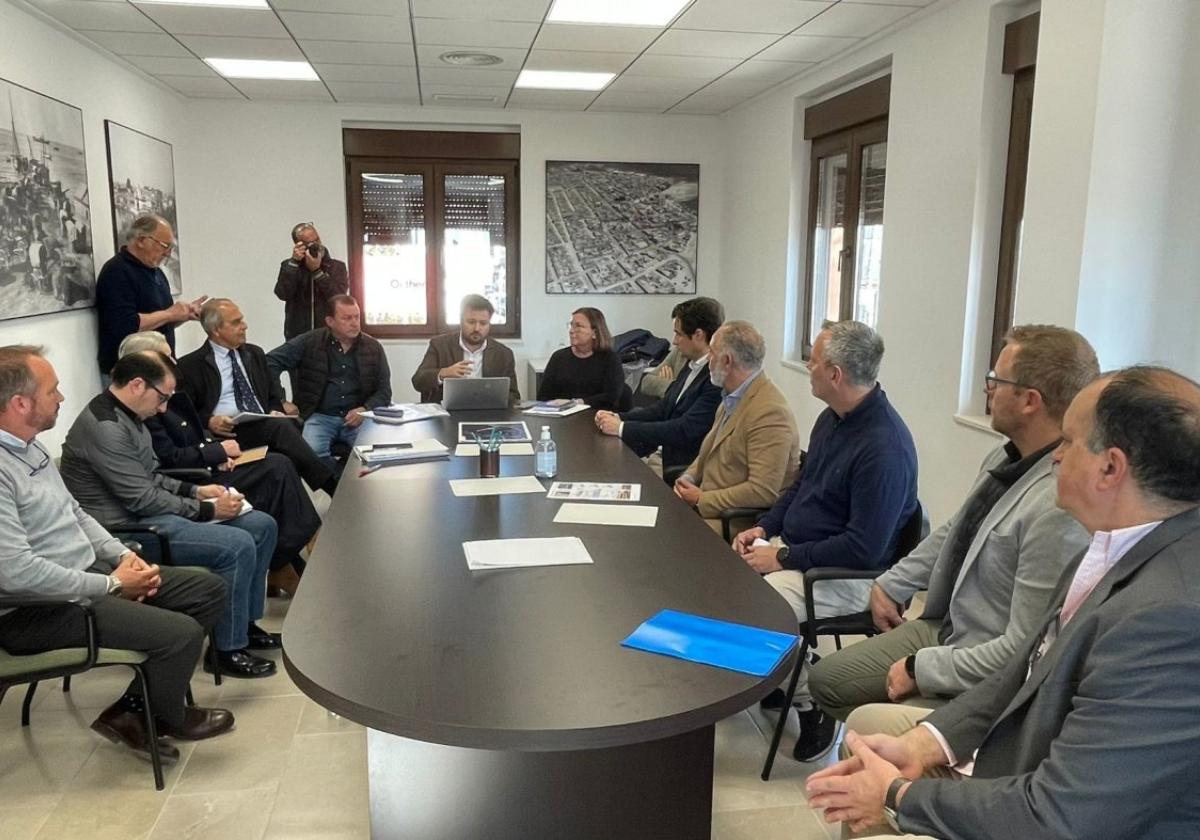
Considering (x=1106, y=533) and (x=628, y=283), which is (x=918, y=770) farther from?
(x=628, y=283)

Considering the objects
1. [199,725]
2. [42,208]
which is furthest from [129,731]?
[42,208]

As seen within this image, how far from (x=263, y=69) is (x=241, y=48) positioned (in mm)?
696

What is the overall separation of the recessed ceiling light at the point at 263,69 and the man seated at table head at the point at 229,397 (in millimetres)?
2275

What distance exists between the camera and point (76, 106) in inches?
191

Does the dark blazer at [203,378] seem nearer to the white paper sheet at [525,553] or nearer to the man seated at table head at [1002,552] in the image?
the white paper sheet at [525,553]

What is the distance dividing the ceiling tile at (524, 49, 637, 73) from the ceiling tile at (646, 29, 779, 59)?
0.26 meters

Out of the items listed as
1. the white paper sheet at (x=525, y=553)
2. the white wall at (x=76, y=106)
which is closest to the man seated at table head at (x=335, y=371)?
the white wall at (x=76, y=106)

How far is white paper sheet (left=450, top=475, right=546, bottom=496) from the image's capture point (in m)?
2.91

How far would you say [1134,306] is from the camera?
3.44 metres

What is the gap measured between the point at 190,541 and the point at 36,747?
76 cm

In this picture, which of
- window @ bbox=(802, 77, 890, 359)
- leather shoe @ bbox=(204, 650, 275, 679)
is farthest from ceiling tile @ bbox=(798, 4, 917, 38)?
leather shoe @ bbox=(204, 650, 275, 679)

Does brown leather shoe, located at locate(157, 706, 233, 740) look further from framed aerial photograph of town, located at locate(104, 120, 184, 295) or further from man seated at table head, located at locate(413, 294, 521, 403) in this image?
framed aerial photograph of town, located at locate(104, 120, 184, 295)

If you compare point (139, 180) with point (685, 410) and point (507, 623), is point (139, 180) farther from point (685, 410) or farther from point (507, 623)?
point (507, 623)

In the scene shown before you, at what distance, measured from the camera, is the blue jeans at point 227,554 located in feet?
10.2
